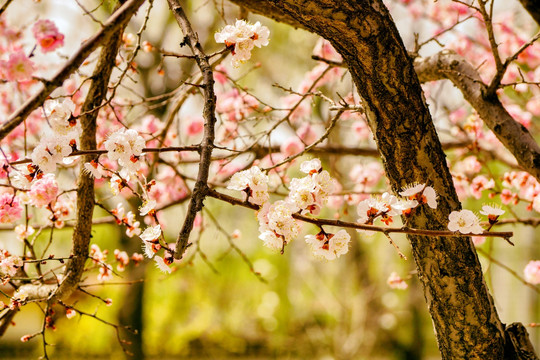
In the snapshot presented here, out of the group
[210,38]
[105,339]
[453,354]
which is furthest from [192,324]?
[453,354]

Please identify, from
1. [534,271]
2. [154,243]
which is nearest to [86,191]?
[154,243]

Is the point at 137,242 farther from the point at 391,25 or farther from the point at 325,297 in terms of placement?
the point at 325,297

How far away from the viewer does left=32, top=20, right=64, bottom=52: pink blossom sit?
1.55m

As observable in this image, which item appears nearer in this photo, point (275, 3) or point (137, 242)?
point (275, 3)

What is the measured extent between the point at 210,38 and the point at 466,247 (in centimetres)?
498

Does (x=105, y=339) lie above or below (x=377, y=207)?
above

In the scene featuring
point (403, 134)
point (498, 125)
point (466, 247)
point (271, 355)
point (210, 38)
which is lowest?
point (466, 247)

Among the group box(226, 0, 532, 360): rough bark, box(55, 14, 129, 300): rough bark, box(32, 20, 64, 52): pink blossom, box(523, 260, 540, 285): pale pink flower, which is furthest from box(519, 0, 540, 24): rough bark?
box(523, 260, 540, 285): pale pink flower

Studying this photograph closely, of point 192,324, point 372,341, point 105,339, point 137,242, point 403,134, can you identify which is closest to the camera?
point 403,134

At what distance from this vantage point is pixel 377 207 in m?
1.22

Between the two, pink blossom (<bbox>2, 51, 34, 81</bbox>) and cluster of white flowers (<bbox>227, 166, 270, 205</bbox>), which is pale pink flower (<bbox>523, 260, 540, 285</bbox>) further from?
pink blossom (<bbox>2, 51, 34, 81</bbox>)

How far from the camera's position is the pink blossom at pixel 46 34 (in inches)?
61.0

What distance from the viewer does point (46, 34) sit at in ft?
5.11

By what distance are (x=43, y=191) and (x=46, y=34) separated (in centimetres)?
52
